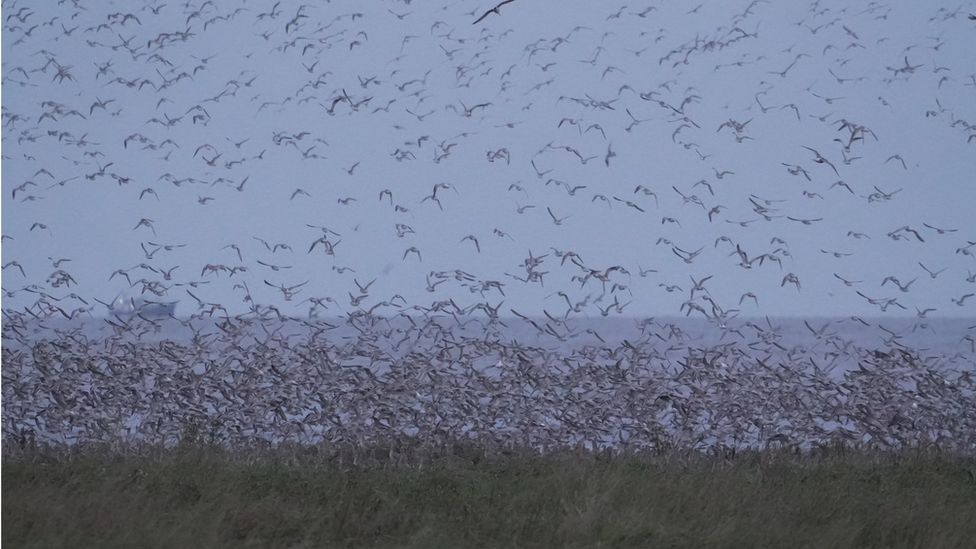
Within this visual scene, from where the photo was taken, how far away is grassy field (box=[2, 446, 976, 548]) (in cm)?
828

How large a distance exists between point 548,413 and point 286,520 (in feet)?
17.9

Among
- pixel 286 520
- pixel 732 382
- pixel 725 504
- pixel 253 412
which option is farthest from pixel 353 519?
pixel 732 382

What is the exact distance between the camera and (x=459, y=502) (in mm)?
9320

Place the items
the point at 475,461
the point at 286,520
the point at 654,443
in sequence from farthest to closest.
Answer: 1. the point at 654,443
2. the point at 475,461
3. the point at 286,520

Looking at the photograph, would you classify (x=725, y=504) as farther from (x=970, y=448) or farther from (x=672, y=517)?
(x=970, y=448)

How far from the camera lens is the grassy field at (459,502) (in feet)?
27.2

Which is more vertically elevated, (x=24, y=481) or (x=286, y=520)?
(x=24, y=481)

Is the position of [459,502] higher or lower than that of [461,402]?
lower

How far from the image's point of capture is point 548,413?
13.5 meters

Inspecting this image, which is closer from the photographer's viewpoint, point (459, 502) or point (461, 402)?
point (459, 502)

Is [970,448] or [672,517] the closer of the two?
[672,517]

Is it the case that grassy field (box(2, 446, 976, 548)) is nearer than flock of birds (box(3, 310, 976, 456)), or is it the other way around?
grassy field (box(2, 446, 976, 548))

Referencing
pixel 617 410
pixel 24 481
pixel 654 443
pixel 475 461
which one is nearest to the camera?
pixel 24 481

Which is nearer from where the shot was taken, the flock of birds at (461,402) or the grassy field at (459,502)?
the grassy field at (459,502)
